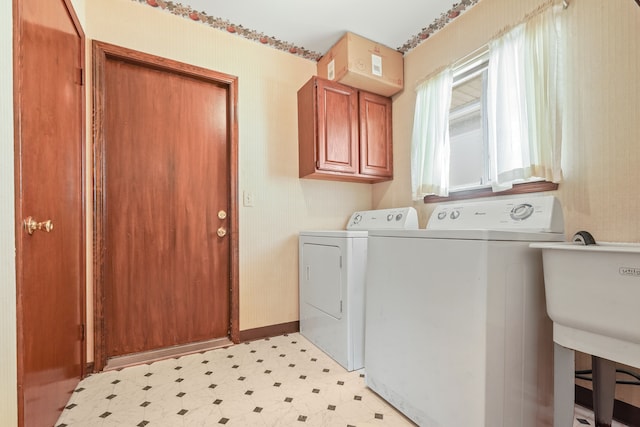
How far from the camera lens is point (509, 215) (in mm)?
1492

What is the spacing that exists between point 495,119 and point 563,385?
144 cm

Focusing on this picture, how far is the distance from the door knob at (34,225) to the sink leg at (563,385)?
2130mm

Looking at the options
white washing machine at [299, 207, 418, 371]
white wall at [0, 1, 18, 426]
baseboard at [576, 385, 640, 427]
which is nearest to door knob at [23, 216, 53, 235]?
white wall at [0, 1, 18, 426]

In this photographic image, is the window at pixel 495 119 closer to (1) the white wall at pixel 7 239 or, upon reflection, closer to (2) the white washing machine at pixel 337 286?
(2) the white washing machine at pixel 337 286

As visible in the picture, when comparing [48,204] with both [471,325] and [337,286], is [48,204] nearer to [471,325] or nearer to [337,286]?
[337,286]

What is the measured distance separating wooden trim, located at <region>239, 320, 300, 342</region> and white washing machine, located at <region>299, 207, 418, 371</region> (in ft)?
0.28

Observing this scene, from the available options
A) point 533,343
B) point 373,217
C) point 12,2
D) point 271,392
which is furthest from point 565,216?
point 12,2

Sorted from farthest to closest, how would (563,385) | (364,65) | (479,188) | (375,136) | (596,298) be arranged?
(375,136), (364,65), (479,188), (563,385), (596,298)

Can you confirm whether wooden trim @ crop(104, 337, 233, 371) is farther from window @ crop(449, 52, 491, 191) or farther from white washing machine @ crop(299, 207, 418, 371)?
window @ crop(449, 52, 491, 191)

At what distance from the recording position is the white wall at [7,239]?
2.93 ft

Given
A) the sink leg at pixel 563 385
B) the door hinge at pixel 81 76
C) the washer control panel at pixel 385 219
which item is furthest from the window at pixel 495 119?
the door hinge at pixel 81 76

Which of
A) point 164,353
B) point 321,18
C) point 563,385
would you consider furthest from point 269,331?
point 321,18

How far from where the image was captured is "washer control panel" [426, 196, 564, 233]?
1346mm

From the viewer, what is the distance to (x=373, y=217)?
245 cm
